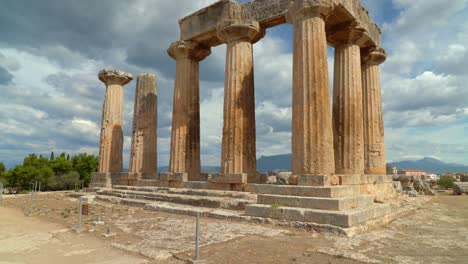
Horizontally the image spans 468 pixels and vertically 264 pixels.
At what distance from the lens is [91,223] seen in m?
10.1

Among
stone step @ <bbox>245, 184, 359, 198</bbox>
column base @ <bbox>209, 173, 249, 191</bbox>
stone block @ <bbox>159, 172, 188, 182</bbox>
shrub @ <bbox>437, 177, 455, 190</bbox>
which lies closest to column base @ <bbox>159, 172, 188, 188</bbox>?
stone block @ <bbox>159, 172, 188, 182</bbox>

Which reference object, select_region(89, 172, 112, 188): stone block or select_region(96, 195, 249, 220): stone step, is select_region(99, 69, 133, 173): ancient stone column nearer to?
select_region(89, 172, 112, 188): stone block

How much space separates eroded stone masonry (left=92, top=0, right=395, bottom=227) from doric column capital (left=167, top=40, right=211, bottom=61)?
0.05 m

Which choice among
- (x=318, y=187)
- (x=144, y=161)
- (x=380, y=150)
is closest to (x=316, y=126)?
(x=318, y=187)

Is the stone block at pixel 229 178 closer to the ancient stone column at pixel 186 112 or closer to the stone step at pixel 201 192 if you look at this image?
the stone step at pixel 201 192

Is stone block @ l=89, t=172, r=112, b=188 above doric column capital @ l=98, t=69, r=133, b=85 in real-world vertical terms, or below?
below

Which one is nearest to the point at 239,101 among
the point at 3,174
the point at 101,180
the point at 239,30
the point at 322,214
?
the point at 239,30

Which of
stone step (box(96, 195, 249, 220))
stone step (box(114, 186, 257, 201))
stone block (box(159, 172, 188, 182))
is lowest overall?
stone step (box(96, 195, 249, 220))

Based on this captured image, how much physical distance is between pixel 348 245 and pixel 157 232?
4.73 metres

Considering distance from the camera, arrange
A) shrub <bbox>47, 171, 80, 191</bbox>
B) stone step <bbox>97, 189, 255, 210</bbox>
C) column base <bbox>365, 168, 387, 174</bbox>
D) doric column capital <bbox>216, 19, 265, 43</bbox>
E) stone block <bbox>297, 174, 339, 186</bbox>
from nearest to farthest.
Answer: stone block <bbox>297, 174, 339, 186</bbox>
stone step <bbox>97, 189, 255, 210</bbox>
doric column capital <bbox>216, 19, 265, 43</bbox>
column base <bbox>365, 168, 387, 174</bbox>
shrub <bbox>47, 171, 80, 191</bbox>

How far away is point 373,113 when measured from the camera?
49.7ft

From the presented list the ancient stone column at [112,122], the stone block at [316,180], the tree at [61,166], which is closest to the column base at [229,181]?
the stone block at [316,180]

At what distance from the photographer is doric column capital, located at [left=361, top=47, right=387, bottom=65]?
1559 cm

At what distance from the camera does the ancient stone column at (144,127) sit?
1997 centimetres
